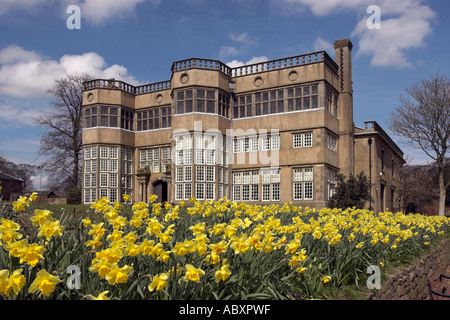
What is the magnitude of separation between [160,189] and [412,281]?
26.3 m

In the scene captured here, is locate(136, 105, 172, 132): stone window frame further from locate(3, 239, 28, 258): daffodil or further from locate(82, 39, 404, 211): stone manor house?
locate(3, 239, 28, 258): daffodil

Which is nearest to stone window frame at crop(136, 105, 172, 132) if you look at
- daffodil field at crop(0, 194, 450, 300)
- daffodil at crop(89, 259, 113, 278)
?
daffodil field at crop(0, 194, 450, 300)

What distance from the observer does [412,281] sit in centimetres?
973

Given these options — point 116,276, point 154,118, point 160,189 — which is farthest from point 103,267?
point 154,118

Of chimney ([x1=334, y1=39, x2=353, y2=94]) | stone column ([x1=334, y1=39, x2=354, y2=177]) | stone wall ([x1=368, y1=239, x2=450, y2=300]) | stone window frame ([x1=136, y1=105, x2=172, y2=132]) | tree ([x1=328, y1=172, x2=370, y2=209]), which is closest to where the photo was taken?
stone wall ([x1=368, y1=239, x2=450, y2=300])

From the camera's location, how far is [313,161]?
28.5 m

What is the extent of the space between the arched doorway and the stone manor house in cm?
13

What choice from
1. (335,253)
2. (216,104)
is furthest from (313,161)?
(335,253)

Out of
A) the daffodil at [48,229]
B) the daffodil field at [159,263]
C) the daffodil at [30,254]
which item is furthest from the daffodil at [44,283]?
the daffodil at [48,229]

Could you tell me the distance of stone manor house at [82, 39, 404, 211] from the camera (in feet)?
95.0

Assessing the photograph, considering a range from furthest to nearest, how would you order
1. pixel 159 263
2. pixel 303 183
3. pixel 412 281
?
pixel 303 183, pixel 412 281, pixel 159 263

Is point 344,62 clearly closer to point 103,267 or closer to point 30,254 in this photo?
point 103,267
